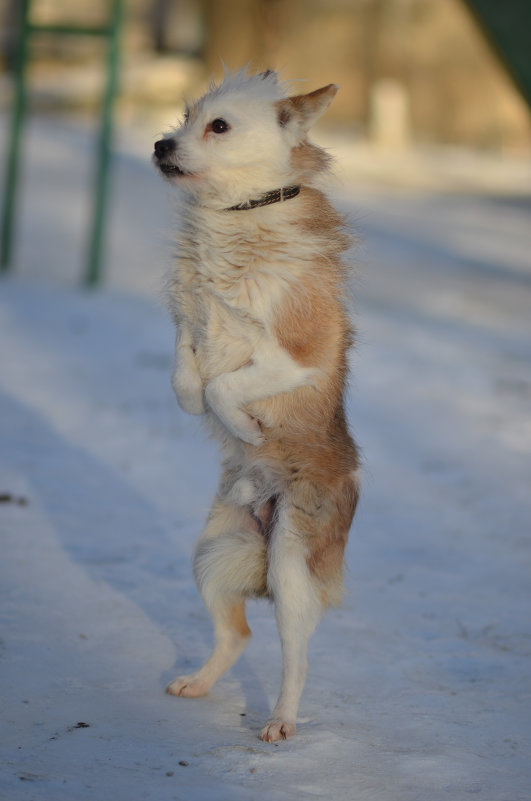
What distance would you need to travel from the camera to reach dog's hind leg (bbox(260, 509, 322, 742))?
3.54m

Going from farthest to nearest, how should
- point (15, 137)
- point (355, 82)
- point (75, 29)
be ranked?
point (355, 82), point (15, 137), point (75, 29)

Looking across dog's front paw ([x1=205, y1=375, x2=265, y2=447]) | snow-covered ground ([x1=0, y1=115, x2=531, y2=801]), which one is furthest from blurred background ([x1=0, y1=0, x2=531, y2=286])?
dog's front paw ([x1=205, y1=375, x2=265, y2=447])

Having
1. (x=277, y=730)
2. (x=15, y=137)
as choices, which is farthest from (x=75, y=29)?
(x=277, y=730)

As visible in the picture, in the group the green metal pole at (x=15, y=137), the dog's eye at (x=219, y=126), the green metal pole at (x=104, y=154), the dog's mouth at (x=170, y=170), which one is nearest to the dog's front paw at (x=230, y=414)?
the dog's mouth at (x=170, y=170)

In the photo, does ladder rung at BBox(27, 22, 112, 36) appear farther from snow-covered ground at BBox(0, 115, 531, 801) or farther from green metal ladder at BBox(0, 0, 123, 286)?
snow-covered ground at BBox(0, 115, 531, 801)

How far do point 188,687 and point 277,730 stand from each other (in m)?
0.45

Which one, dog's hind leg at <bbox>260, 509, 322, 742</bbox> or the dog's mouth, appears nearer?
dog's hind leg at <bbox>260, 509, 322, 742</bbox>

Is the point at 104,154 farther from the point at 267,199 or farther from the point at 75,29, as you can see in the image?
the point at 267,199

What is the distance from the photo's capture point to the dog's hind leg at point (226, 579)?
3711 millimetres

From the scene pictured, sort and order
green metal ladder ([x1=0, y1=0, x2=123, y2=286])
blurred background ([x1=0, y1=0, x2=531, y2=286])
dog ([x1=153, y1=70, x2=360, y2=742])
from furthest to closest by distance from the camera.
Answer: blurred background ([x1=0, y1=0, x2=531, y2=286]), green metal ladder ([x1=0, y1=0, x2=123, y2=286]), dog ([x1=153, y1=70, x2=360, y2=742])

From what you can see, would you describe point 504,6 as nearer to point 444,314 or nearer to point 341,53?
point 444,314

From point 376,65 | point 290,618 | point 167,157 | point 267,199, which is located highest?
point 376,65

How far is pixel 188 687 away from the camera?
3830mm

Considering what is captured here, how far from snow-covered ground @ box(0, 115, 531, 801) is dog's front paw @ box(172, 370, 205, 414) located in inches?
23.0
